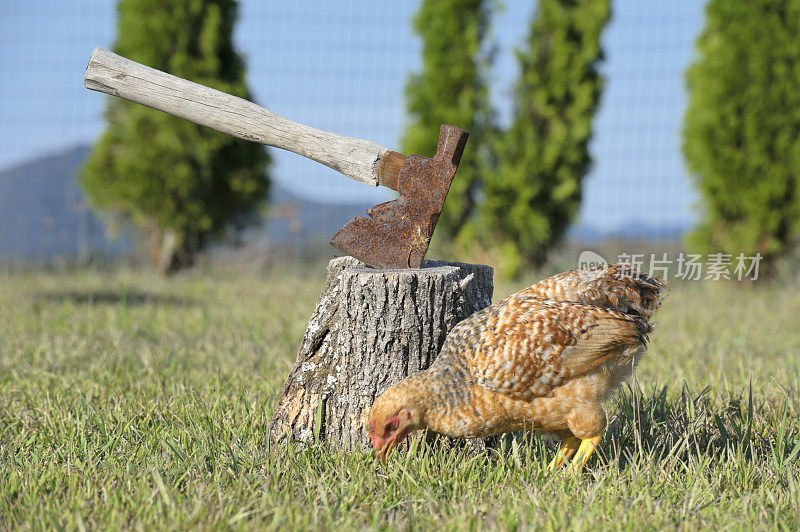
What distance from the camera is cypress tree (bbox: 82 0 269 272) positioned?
8.23 metres

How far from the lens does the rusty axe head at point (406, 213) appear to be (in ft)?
8.63

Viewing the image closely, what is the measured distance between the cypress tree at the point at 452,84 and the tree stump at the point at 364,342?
5.78m

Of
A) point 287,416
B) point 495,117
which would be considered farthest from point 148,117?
point 287,416

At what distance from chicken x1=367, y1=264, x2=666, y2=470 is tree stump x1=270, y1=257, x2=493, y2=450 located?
15cm

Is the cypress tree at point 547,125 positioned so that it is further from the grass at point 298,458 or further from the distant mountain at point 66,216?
the grass at point 298,458

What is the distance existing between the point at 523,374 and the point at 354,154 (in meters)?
1.12

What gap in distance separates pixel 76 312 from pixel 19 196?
710 centimetres

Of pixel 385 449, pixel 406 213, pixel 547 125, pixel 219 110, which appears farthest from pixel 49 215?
pixel 385 449

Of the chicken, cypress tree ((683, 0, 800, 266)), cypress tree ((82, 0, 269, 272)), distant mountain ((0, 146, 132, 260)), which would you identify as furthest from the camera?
distant mountain ((0, 146, 132, 260))

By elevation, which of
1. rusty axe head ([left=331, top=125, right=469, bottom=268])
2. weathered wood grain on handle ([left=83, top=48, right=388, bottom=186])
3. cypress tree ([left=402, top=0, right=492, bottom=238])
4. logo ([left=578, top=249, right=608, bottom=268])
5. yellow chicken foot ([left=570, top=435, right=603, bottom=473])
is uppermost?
cypress tree ([left=402, top=0, right=492, bottom=238])

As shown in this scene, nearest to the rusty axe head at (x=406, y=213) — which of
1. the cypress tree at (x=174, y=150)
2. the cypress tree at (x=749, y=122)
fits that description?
the cypress tree at (x=174, y=150)

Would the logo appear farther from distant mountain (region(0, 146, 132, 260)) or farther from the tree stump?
distant mountain (region(0, 146, 132, 260))

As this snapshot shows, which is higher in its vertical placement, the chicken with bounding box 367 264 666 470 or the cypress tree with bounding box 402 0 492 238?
the cypress tree with bounding box 402 0 492 238

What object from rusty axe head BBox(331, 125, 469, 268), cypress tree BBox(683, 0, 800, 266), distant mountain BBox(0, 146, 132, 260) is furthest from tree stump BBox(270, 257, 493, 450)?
distant mountain BBox(0, 146, 132, 260)
